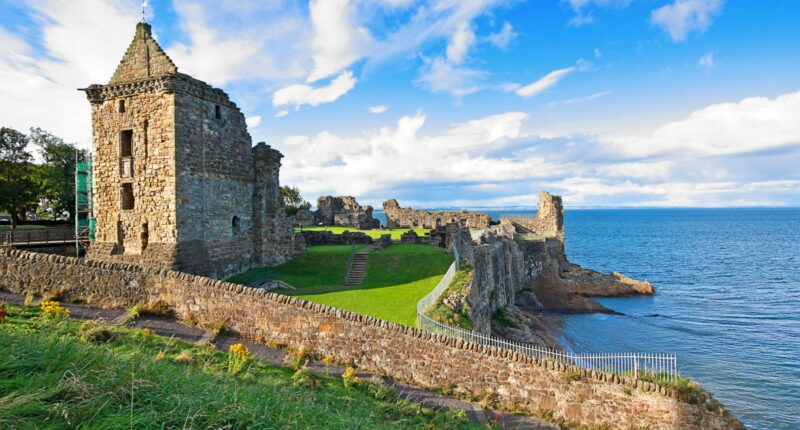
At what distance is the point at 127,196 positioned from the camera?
66.2 ft

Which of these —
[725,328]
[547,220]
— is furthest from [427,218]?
[725,328]

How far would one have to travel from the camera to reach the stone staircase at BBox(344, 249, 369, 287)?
73.3 feet

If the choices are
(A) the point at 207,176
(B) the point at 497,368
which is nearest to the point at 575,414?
(B) the point at 497,368

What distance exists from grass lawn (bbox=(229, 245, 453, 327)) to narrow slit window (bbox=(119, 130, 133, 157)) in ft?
25.3

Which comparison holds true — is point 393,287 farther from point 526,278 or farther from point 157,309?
point 526,278

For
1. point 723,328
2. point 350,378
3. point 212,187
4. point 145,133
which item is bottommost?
point 723,328

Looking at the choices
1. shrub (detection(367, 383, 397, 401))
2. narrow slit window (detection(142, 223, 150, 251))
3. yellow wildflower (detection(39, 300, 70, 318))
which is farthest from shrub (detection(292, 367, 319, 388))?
narrow slit window (detection(142, 223, 150, 251))

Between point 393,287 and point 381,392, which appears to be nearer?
point 381,392

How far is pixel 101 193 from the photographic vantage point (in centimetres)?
2016

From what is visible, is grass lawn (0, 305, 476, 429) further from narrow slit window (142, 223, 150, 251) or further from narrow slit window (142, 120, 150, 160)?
narrow slit window (142, 120, 150, 160)

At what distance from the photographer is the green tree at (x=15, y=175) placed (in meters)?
31.7

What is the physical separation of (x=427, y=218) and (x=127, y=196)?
31.1 m

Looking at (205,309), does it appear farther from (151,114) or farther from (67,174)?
(67,174)

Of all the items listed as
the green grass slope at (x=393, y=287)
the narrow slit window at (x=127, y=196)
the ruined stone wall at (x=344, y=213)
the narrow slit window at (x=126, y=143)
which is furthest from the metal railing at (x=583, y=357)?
the ruined stone wall at (x=344, y=213)
